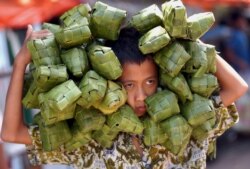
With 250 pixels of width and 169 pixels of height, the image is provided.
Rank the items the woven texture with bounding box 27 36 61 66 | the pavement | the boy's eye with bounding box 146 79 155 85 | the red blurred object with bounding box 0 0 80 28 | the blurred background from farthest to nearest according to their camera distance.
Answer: the pavement
the blurred background
the red blurred object with bounding box 0 0 80 28
the boy's eye with bounding box 146 79 155 85
the woven texture with bounding box 27 36 61 66

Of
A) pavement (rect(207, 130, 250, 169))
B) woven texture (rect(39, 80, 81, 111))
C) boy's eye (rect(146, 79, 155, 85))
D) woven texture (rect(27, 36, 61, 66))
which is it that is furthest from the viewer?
pavement (rect(207, 130, 250, 169))

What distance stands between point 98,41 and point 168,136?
52 centimetres

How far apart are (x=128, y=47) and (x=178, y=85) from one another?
27 centimetres

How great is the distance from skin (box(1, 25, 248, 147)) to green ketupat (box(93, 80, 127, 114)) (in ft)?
0.23

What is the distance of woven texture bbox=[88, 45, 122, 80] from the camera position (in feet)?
9.05

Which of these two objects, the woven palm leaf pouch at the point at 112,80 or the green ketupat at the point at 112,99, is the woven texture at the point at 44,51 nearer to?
the woven palm leaf pouch at the point at 112,80

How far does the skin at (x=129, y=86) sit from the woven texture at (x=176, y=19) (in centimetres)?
18

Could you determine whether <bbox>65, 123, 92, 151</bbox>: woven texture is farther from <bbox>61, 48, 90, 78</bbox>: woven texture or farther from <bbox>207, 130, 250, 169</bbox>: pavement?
<bbox>207, 130, 250, 169</bbox>: pavement

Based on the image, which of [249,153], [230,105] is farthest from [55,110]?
[249,153]

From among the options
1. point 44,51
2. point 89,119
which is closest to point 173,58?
point 89,119

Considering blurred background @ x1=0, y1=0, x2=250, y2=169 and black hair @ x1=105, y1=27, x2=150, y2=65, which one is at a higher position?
black hair @ x1=105, y1=27, x2=150, y2=65

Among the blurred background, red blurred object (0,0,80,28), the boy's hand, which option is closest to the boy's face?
the boy's hand

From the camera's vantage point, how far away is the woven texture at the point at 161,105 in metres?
2.86

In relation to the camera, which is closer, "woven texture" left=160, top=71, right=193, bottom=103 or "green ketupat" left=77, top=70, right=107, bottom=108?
"green ketupat" left=77, top=70, right=107, bottom=108
